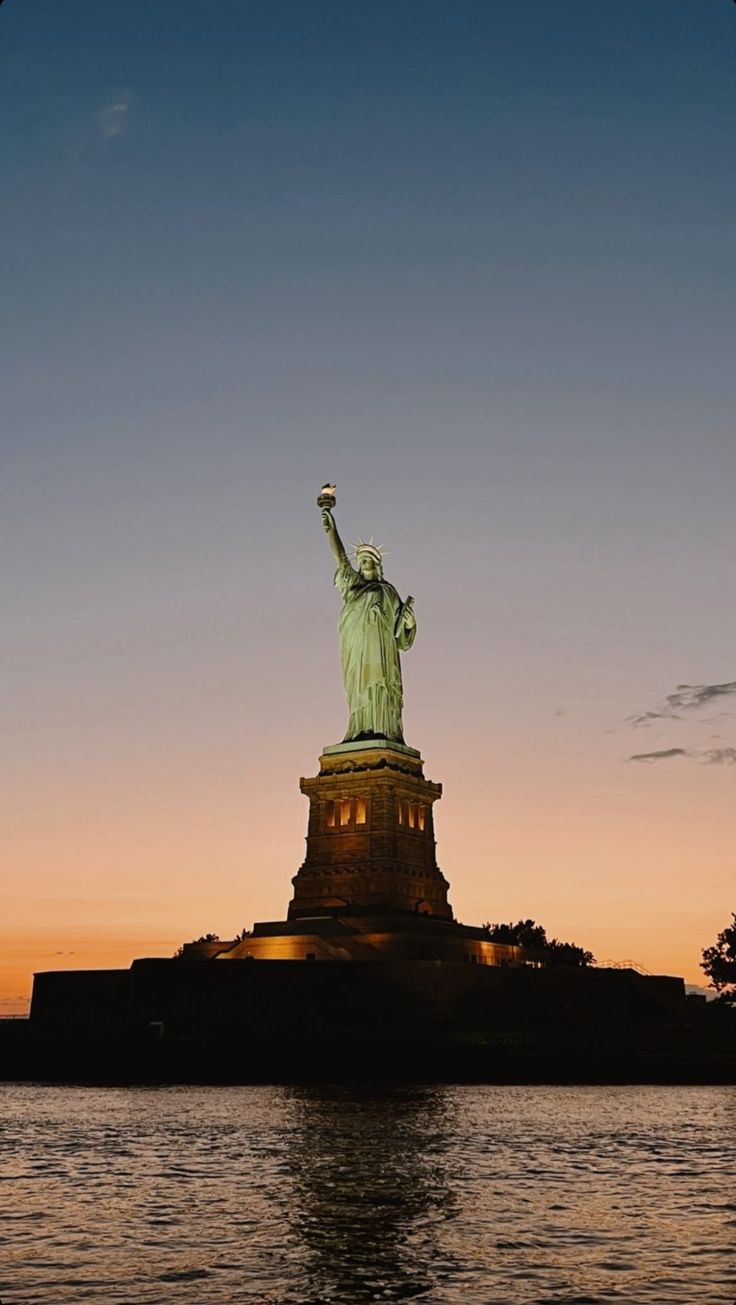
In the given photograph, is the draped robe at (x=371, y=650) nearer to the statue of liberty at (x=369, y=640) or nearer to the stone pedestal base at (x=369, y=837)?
the statue of liberty at (x=369, y=640)

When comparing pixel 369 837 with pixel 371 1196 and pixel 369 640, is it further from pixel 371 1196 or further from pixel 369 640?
pixel 371 1196

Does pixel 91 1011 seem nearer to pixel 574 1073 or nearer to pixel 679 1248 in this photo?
pixel 574 1073

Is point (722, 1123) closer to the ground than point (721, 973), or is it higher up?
closer to the ground

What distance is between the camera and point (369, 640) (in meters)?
58.8

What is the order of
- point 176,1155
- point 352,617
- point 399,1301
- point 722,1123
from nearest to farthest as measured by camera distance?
point 399,1301, point 176,1155, point 722,1123, point 352,617

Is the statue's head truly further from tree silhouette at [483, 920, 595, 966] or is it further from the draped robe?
tree silhouette at [483, 920, 595, 966]

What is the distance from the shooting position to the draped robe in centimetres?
5809

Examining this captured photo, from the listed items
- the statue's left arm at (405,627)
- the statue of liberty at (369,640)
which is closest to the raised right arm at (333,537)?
the statue of liberty at (369,640)

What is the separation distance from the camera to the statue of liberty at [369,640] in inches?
2288

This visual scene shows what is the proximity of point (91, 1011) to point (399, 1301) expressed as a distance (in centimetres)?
3261

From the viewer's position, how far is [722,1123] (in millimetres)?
25750

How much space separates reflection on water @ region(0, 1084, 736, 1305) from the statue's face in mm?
35358

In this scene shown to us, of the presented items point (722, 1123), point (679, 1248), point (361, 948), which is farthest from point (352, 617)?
point (679, 1248)

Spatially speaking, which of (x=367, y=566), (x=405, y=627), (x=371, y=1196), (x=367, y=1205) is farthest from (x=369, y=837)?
(x=367, y=1205)
